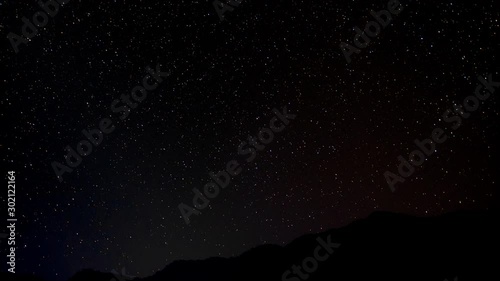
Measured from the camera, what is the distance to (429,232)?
22281 mm

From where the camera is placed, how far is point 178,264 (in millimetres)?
40500

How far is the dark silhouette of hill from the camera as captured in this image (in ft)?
59.2

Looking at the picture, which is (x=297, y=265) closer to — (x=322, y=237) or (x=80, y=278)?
(x=322, y=237)

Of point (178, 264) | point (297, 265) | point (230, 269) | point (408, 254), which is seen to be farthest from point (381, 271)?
point (178, 264)

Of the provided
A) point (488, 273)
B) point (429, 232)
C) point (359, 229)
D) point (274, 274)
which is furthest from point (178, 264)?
point (488, 273)

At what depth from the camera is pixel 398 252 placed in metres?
21.0

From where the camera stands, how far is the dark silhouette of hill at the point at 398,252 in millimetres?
18031

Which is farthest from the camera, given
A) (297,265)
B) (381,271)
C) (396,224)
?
(297,265)

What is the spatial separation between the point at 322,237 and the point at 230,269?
10.7m

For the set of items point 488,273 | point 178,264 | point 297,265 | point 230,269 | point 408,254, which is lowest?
point 488,273

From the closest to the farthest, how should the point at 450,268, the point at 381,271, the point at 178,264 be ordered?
the point at 450,268 → the point at 381,271 → the point at 178,264

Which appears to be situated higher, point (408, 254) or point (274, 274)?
point (274, 274)

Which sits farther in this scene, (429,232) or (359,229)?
(359,229)

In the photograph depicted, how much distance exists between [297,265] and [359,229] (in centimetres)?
510
